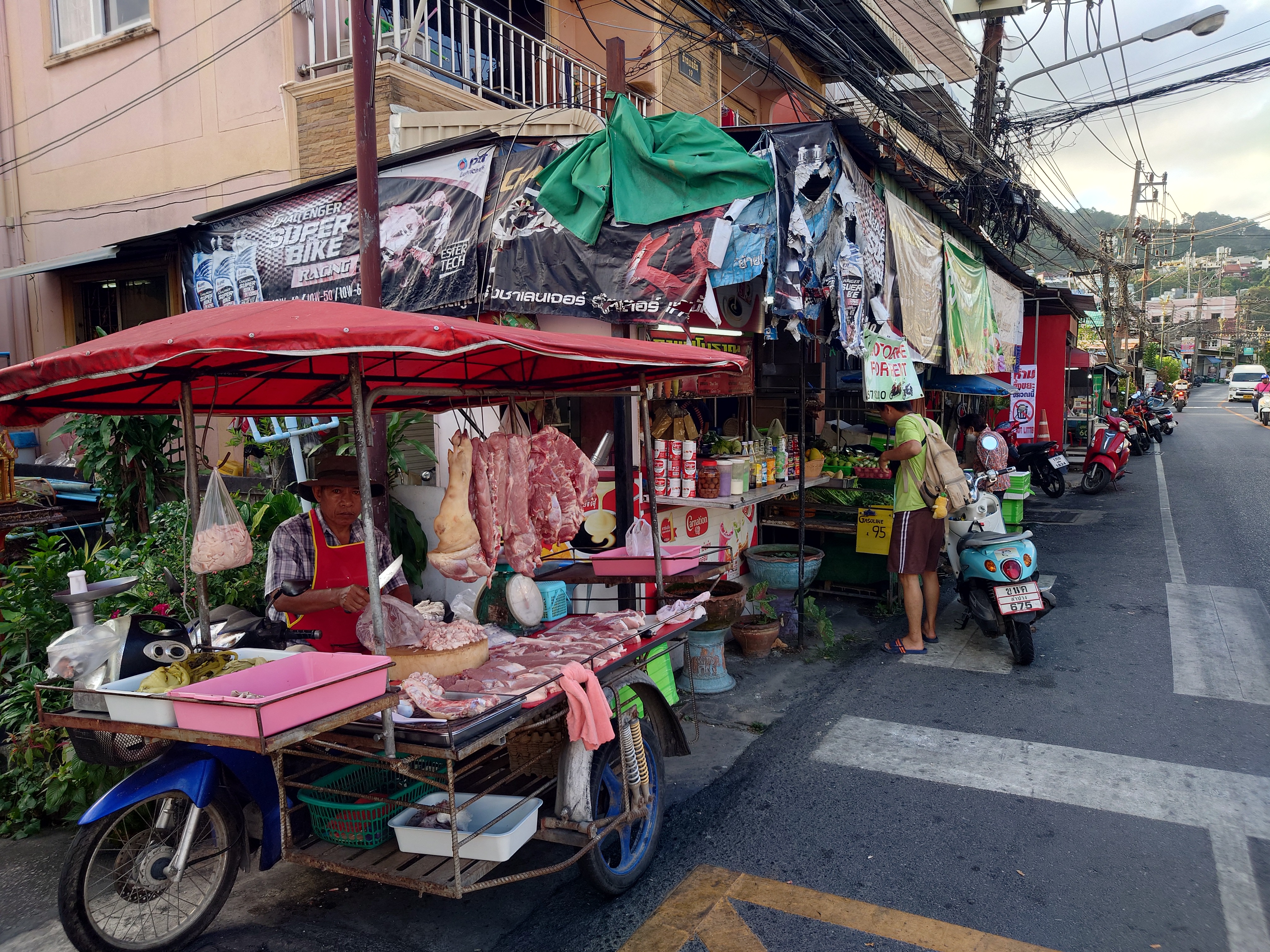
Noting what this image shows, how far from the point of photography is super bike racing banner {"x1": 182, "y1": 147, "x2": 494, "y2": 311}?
21.2ft

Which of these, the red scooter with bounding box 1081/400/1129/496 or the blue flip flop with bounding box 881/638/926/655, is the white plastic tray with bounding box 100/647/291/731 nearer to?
the blue flip flop with bounding box 881/638/926/655

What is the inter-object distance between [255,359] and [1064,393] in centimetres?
2125

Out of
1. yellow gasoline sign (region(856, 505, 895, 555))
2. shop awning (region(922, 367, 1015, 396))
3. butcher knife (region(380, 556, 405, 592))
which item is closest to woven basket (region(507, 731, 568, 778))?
butcher knife (region(380, 556, 405, 592))

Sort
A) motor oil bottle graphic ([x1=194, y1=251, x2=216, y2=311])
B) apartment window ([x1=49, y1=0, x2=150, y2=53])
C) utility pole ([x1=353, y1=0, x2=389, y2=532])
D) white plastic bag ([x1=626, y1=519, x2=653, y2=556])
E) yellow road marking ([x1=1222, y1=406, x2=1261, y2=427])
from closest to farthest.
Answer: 1. white plastic bag ([x1=626, y1=519, x2=653, y2=556])
2. utility pole ([x1=353, y1=0, x2=389, y2=532])
3. motor oil bottle graphic ([x1=194, y1=251, x2=216, y2=311])
4. apartment window ([x1=49, y1=0, x2=150, y2=53])
5. yellow road marking ([x1=1222, y1=406, x2=1261, y2=427])

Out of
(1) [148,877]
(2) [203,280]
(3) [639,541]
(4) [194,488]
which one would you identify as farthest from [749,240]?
(2) [203,280]

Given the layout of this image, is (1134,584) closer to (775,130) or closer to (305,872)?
(775,130)

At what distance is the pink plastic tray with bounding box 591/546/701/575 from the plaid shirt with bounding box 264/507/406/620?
122 centimetres

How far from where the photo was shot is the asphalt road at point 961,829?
10.3ft

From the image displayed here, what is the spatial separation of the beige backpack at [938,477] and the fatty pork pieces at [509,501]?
343 cm

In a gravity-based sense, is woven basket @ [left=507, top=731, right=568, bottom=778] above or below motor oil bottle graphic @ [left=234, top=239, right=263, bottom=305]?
below

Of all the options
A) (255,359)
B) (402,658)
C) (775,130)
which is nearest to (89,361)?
(255,359)

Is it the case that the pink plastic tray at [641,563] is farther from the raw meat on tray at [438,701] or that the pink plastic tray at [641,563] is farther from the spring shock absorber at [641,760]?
the raw meat on tray at [438,701]

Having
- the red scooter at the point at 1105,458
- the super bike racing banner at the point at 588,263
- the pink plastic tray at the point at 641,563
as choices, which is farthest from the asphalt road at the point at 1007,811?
the red scooter at the point at 1105,458

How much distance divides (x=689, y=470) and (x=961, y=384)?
304 inches
